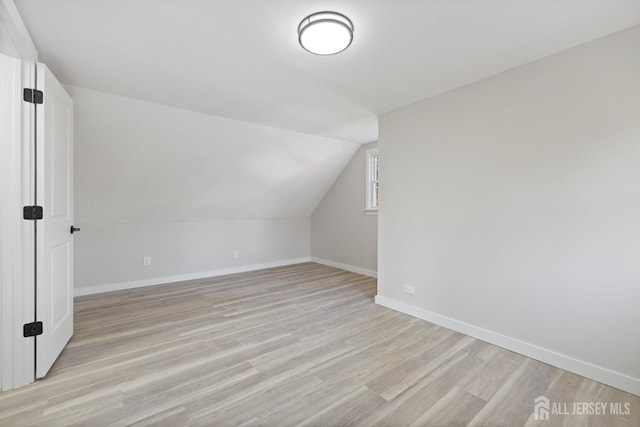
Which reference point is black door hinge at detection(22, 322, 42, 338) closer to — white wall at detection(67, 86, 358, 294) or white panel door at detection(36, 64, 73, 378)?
white panel door at detection(36, 64, 73, 378)

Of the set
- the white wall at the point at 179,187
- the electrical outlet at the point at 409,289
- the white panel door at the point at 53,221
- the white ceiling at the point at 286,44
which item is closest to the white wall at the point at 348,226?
the white wall at the point at 179,187

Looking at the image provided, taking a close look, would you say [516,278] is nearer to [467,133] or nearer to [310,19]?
[467,133]

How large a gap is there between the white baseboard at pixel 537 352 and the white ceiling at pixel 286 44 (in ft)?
7.41

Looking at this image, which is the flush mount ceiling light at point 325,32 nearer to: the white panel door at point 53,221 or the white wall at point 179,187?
the white panel door at point 53,221

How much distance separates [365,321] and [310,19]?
8.78 ft

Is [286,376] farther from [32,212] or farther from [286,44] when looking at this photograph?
[286,44]

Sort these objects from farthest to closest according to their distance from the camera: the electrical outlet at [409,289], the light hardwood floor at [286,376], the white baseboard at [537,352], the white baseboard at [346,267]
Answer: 1. the white baseboard at [346,267]
2. the electrical outlet at [409,289]
3. the white baseboard at [537,352]
4. the light hardwood floor at [286,376]

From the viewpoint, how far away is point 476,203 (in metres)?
2.65

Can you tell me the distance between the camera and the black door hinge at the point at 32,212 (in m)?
1.85

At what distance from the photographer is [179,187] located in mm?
4047

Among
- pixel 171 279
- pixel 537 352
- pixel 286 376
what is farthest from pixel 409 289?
pixel 171 279

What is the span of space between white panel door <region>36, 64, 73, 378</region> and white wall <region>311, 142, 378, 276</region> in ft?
12.7

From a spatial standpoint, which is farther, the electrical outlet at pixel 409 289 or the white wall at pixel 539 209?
the electrical outlet at pixel 409 289

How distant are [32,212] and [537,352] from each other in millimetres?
3788
